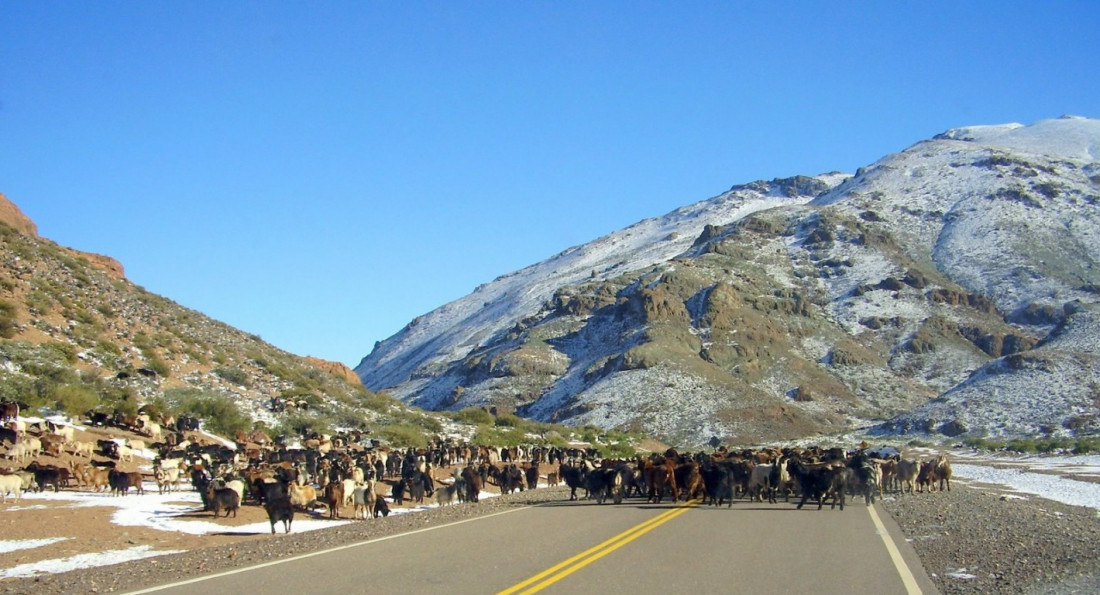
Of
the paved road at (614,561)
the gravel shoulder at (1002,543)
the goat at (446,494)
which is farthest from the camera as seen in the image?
the goat at (446,494)

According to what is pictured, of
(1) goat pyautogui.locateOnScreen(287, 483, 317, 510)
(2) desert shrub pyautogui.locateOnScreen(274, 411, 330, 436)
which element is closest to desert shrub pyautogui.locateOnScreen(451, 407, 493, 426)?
(2) desert shrub pyautogui.locateOnScreen(274, 411, 330, 436)

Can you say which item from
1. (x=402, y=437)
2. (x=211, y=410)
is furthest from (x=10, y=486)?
(x=402, y=437)

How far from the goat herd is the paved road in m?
4.81

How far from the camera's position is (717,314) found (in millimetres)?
113062

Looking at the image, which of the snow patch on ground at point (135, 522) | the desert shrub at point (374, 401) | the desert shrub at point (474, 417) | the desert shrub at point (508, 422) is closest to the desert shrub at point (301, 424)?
the desert shrub at point (374, 401)

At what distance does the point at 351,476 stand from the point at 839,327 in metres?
102

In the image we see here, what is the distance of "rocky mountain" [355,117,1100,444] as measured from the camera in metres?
86.4

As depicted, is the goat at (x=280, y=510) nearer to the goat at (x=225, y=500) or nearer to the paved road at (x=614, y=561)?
the goat at (x=225, y=500)

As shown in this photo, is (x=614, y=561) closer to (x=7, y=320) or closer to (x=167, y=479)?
(x=167, y=479)

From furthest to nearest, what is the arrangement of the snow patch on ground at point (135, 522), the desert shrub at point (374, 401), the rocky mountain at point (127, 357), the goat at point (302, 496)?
the desert shrub at point (374, 401) → the rocky mountain at point (127, 357) → the goat at point (302, 496) → the snow patch on ground at point (135, 522)

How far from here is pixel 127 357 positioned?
4381 cm

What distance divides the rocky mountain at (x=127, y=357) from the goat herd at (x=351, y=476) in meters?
4.32

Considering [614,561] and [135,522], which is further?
[135,522]

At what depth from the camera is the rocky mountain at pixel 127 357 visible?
1447 inches
